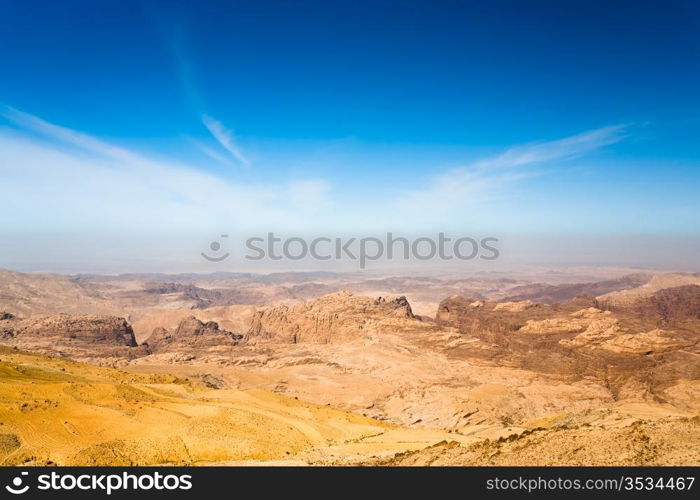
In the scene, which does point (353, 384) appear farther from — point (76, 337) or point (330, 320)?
point (76, 337)

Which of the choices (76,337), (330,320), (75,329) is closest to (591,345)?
(330,320)

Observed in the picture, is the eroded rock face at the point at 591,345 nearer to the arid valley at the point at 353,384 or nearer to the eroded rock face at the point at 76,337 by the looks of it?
the arid valley at the point at 353,384

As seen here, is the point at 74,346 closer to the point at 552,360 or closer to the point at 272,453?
the point at 272,453

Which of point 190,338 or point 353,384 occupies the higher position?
point 190,338

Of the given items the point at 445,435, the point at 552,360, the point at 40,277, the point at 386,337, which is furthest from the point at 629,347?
Answer: the point at 40,277

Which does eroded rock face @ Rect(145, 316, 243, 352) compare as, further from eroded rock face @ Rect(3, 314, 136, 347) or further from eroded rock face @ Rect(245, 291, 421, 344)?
eroded rock face @ Rect(245, 291, 421, 344)

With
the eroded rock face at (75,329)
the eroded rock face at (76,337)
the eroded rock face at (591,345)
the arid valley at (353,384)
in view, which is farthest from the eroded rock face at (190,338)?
the eroded rock face at (591,345)
